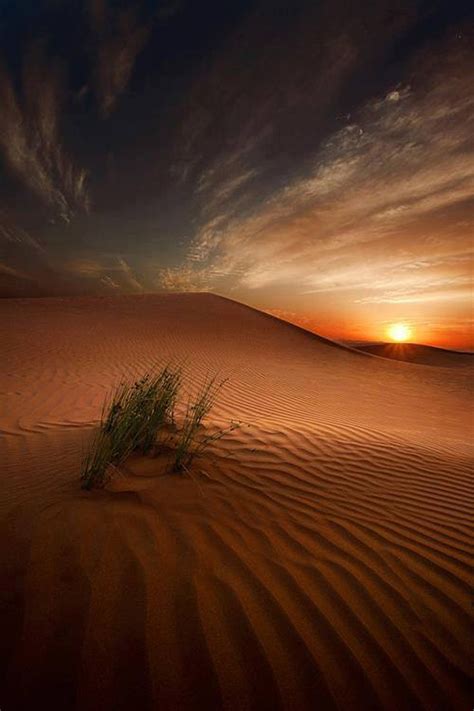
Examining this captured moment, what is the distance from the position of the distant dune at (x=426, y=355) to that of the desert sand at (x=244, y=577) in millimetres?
26257

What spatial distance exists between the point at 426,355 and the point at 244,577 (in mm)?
35031

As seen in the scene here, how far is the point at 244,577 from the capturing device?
5.44 feet

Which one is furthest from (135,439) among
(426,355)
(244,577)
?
(426,355)

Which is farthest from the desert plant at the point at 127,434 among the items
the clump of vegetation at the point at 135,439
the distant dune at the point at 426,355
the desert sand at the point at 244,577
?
the distant dune at the point at 426,355

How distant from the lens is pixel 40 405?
6242 millimetres

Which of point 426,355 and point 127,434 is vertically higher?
point 426,355

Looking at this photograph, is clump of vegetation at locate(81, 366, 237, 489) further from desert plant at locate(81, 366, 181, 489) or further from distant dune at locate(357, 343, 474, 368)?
distant dune at locate(357, 343, 474, 368)

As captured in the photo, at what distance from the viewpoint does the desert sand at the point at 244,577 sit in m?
1.20

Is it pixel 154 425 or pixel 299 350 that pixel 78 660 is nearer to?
pixel 154 425

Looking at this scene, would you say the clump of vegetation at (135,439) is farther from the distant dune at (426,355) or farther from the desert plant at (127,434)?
the distant dune at (426,355)

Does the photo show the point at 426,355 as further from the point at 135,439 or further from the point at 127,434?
the point at 127,434

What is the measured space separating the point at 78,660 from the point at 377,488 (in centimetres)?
265

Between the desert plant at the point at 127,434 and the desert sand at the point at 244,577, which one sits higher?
the desert plant at the point at 127,434

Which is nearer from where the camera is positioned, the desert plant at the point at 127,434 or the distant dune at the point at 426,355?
the desert plant at the point at 127,434
